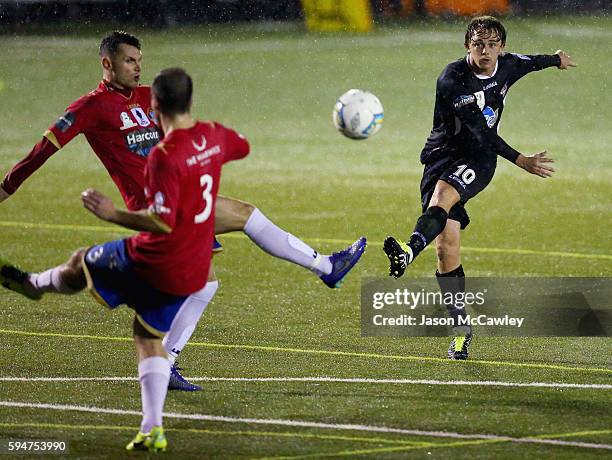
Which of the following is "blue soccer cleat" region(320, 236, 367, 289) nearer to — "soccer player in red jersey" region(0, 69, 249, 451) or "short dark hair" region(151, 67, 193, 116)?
"soccer player in red jersey" region(0, 69, 249, 451)

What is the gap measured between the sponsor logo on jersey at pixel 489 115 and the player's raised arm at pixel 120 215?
3.67 m

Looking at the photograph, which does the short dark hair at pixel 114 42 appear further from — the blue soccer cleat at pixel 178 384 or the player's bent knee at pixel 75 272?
the blue soccer cleat at pixel 178 384

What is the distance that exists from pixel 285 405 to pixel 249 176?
35.0ft

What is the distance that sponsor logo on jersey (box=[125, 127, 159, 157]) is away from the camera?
898 centimetres

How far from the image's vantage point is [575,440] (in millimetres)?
7535

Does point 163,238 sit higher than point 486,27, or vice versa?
point 486,27

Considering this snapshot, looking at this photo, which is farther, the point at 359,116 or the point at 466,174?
the point at 359,116

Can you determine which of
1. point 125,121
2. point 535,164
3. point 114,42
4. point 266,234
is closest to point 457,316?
point 535,164

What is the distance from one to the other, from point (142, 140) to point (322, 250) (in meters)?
4.94

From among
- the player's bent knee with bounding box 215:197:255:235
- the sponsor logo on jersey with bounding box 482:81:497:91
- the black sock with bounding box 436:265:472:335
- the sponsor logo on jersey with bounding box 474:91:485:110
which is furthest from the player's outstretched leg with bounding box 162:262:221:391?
the sponsor logo on jersey with bounding box 482:81:497:91

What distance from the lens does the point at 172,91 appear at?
7.02 meters

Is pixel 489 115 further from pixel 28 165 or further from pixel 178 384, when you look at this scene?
pixel 28 165

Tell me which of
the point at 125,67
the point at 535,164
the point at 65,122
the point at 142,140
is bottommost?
the point at 535,164

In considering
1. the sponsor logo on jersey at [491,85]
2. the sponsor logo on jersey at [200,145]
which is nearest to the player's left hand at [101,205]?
the sponsor logo on jersey at [200,145]
